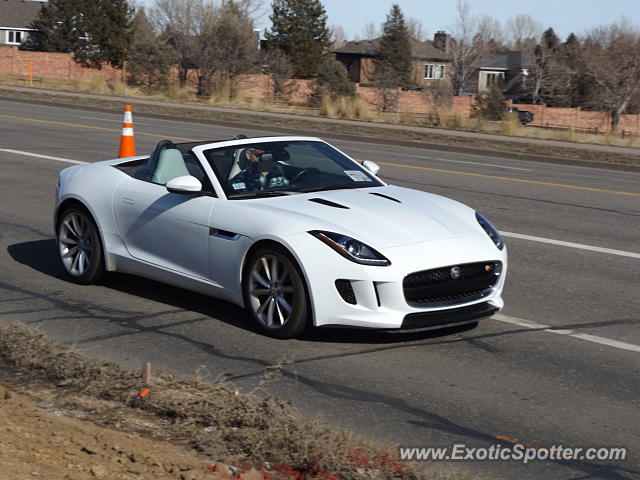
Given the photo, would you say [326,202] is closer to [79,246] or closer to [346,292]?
[346,292]

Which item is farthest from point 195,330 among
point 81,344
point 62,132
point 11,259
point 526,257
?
point 62,132

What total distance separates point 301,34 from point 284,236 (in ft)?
238

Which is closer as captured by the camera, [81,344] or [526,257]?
[81,344]

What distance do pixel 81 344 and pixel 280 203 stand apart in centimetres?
172

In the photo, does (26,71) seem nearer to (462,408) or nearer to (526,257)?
(526,257)

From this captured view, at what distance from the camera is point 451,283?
6516mm

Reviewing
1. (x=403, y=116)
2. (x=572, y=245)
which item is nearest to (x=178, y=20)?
(x=403, y=116)

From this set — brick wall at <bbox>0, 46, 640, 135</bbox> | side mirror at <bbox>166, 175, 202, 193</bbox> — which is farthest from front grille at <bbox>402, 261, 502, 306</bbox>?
brick wall at <bbox>0, 46, 640, 135</bbox>

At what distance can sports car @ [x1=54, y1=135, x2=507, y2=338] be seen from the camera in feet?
20.9

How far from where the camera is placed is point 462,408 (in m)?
5.41

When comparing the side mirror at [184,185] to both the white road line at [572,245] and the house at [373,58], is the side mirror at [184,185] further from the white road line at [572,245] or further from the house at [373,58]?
the house at [373,58]

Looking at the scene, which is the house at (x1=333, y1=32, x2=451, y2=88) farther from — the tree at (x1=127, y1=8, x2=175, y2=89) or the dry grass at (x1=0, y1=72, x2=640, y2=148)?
the dry grass at (x1=0, y1=72, x2=640, y2=148)

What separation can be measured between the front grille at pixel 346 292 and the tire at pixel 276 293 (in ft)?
0.82

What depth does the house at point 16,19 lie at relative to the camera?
89.0m
